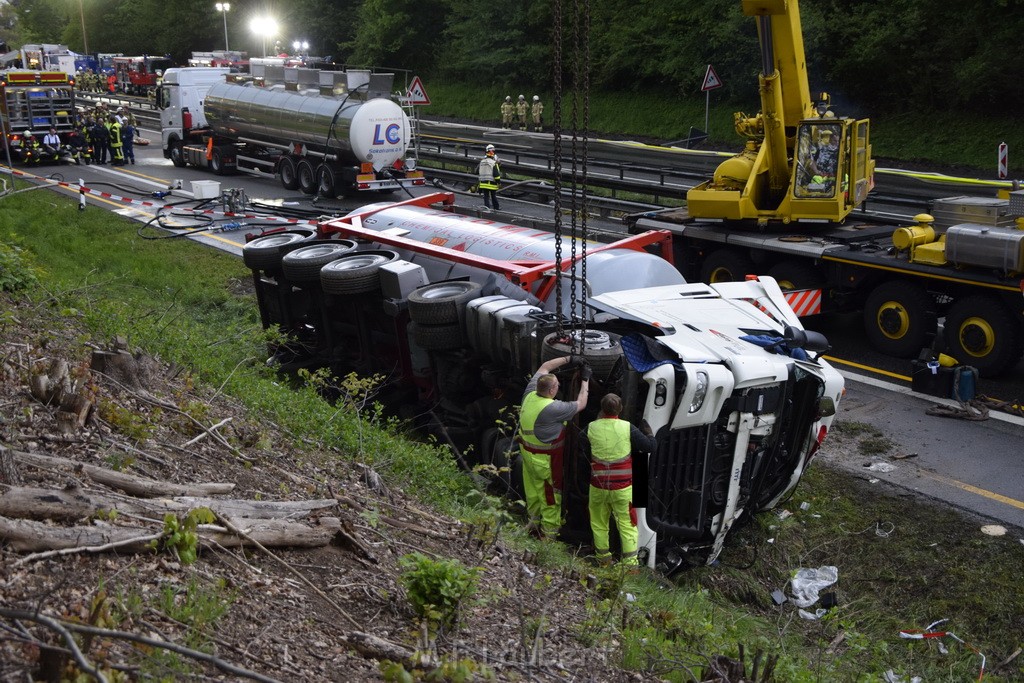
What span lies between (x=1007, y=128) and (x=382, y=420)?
23510 mm

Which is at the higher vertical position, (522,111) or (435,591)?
A: (522,111)

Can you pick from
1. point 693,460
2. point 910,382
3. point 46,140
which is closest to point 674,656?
point 693,460

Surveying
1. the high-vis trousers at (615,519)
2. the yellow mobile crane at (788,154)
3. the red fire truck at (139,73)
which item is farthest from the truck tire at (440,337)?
the red fire truck at (139,73)

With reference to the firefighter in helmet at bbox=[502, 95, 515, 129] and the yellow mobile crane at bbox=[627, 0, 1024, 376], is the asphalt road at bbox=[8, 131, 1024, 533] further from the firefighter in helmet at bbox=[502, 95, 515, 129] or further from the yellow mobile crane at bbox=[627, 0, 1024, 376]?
the firefighter in helmet at bbox=[502, 95, 515, 129]

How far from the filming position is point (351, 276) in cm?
1008

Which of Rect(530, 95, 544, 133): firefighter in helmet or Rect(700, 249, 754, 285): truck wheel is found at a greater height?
Rect(530, 95, 544, 133): firefighter in helmet

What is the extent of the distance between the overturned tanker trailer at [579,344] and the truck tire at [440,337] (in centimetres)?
2

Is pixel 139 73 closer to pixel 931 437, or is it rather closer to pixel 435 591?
pixel 931 437

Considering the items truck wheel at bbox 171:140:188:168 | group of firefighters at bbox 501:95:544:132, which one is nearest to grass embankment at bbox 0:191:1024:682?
truck wheel at bbox 171:140:188:168

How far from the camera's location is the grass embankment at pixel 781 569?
593 cm

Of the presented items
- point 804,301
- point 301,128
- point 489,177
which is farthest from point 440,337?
point 301,128

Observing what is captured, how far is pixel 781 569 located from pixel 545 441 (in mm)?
2092

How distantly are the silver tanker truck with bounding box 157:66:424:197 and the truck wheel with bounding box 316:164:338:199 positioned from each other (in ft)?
0.08

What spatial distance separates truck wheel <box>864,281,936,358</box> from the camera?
1227 centimetres
